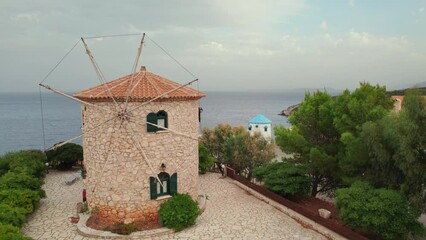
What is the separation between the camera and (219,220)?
15.4m

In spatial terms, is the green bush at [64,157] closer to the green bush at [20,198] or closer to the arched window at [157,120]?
the green bush at [20,198]

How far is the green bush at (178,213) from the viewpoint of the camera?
46.6 feet

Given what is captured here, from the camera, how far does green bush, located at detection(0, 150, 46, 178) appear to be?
19.8m

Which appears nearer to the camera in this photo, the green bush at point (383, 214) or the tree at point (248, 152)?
the green bush at point (383, 214)

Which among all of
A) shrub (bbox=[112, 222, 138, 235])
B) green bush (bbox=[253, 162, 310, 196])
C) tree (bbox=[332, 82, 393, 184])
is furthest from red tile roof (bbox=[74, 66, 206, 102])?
tree (bbox=[332, 82, 393, 184])

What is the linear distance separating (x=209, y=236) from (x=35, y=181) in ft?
32.0

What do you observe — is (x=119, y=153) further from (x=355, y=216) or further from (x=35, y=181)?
(x=355, y=216)

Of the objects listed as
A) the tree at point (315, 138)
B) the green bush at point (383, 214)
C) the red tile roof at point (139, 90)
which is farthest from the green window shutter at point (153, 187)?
the green bush at point (383, 214)

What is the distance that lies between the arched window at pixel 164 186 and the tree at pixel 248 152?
9.79 meters

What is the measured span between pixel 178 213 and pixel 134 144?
3525 mm

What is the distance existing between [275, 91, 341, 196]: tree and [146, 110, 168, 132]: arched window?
6722mm

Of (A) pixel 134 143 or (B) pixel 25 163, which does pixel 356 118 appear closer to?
(A) pixel 134 143

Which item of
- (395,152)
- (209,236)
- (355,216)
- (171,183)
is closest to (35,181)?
(171,183)

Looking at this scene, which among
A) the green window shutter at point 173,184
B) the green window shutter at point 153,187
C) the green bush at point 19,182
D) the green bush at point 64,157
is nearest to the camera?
the green window shutter at point 153,187
